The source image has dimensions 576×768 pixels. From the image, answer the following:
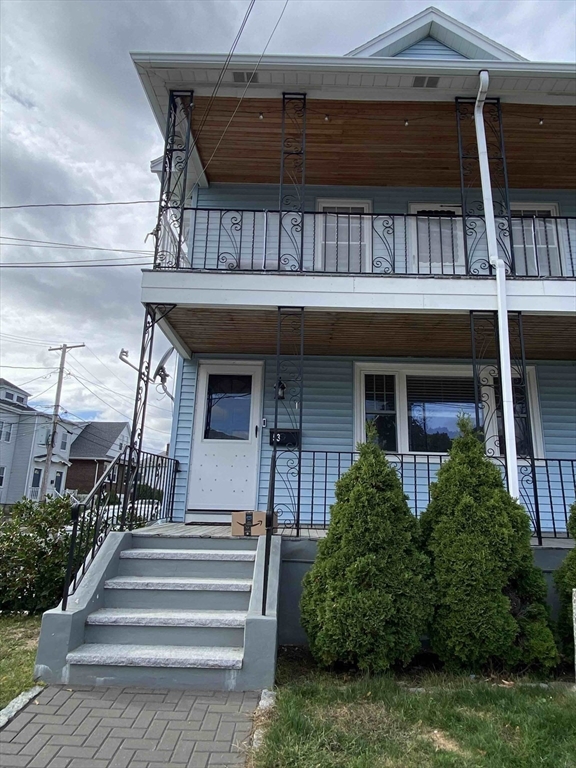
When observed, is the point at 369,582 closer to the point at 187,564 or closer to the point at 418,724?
the point at 418,724

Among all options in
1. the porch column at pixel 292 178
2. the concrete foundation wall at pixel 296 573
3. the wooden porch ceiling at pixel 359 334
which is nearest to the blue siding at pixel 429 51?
the porch column at pixel 292 178

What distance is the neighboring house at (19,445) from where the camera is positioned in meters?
29.6

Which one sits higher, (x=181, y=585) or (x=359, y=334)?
(x=359, y=334)

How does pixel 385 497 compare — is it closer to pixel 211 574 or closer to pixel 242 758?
pixel 211 574

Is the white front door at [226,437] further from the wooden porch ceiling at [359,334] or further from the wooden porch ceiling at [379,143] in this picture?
the wooden porch ceiling at [379,143]

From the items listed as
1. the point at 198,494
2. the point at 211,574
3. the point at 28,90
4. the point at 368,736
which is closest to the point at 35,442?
the point at 28,90

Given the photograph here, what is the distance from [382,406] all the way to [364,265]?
2110 mm

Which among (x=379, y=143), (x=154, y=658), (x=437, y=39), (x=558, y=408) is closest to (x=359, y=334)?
(x=379, y=143)

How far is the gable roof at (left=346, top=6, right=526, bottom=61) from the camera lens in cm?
664

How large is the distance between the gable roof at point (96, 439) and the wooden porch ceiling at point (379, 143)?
3673 centimetres

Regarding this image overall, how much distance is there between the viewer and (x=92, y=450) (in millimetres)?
39969

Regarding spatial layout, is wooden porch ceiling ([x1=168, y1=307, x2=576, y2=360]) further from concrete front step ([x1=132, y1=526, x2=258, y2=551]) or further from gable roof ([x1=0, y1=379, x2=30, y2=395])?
gable roof ([x1=0, y1=379, x2=30, y2=395])

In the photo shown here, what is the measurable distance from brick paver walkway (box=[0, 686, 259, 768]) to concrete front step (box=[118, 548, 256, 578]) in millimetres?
1066

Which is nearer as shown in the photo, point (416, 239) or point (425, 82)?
point (425, 82)
